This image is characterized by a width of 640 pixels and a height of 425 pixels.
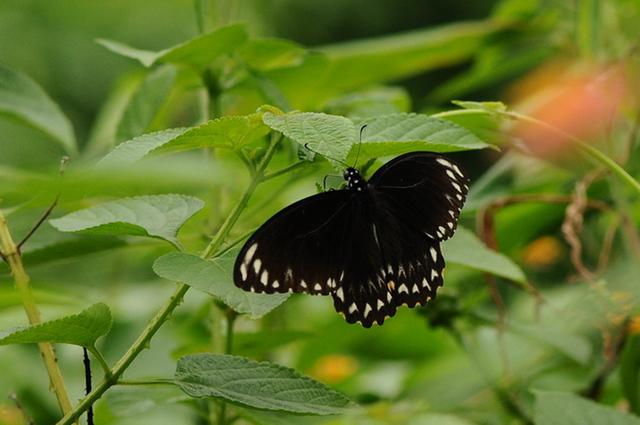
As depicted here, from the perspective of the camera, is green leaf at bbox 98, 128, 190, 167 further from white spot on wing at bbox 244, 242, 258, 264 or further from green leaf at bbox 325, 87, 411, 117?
green leaf at bbox 325, 87, 411, 117

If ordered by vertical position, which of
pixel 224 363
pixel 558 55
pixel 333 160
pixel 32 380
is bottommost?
pixel 32 380

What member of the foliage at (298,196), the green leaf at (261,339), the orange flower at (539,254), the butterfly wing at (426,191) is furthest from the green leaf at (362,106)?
the orange flower at (539,254)

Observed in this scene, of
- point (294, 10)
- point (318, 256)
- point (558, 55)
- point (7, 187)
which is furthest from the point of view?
point (294, 10)

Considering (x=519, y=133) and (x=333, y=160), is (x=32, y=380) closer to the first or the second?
(x=519, y=133)

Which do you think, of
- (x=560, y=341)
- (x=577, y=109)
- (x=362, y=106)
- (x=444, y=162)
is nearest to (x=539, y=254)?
(x=577, y=109)

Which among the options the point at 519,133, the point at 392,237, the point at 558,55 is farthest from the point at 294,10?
the point at 392,237

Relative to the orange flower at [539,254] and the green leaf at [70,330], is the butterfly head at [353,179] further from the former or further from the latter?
the orange flower at [539,254]
